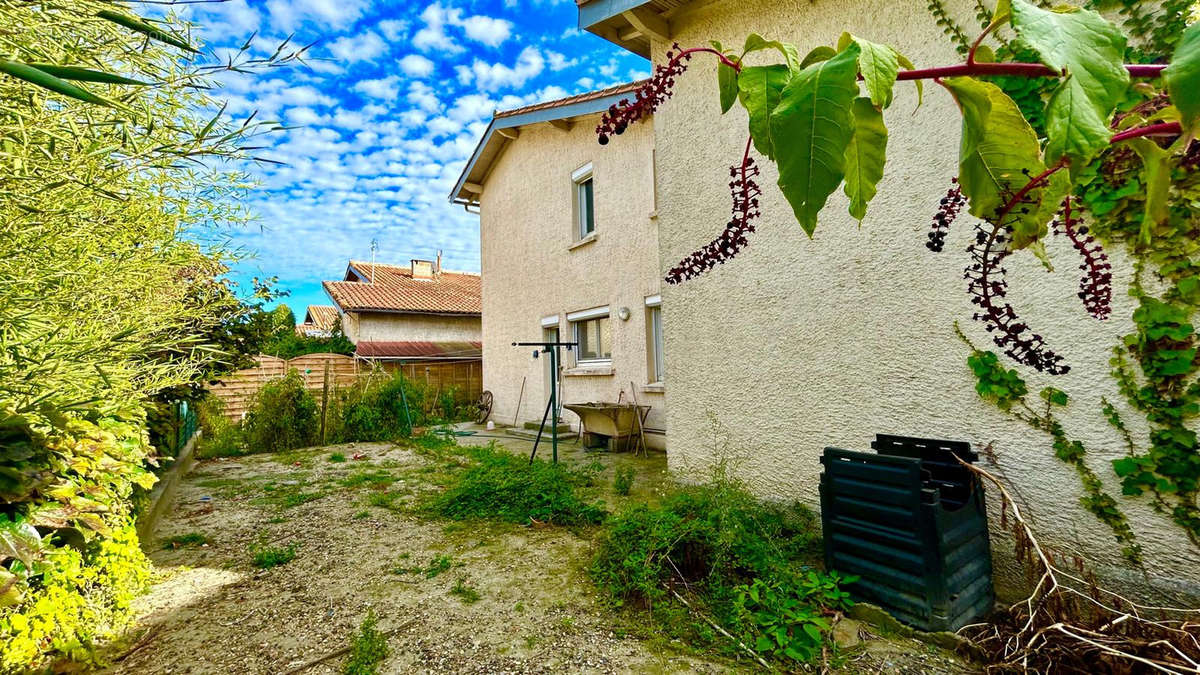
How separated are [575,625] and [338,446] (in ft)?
25.5

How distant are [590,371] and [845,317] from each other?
5.38 meters

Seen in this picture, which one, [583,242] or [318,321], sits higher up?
[318,321]

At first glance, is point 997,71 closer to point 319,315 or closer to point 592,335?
point 592,335

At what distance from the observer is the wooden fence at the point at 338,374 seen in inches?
455

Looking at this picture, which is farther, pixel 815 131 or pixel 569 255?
pixel 569 255

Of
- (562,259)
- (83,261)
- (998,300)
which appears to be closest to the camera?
(83,261)

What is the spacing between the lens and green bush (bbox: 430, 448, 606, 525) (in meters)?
4.36

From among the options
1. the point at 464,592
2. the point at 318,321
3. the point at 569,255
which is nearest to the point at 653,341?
the point at 569,255

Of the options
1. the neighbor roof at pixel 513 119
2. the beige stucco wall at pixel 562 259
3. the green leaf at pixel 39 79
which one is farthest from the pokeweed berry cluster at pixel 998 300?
the neighbor roof at pixel 513 119

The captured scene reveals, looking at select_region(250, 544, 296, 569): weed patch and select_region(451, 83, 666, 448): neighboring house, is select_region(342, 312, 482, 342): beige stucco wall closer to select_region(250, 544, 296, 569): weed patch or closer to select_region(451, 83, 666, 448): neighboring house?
select_region(451, 83, 666, 448): neighboring house

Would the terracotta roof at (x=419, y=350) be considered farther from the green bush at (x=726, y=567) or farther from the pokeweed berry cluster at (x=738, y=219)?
the pokeweed berry cluster at (x=738, y=219)

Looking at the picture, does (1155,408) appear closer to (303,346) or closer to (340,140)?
(340,140)

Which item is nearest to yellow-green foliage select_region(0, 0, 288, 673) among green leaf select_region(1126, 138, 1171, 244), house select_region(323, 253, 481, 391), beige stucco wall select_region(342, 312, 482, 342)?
green leaf select_region(1126, 138, 1171, 244)

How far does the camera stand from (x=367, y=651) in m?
2.44
